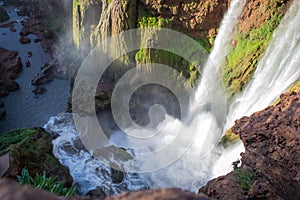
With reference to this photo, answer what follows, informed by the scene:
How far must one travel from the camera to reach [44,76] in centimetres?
1518

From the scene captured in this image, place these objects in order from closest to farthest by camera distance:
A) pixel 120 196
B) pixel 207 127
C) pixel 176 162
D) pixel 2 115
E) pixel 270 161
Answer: pixel 120 196, pixel 270 161, pixel 176 162, pixel 207 127, pixel 2 115

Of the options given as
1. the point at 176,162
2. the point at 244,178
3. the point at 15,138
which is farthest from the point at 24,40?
the point at 244,178

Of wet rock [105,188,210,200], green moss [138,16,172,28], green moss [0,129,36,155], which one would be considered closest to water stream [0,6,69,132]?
green moss [0,129,36,155]

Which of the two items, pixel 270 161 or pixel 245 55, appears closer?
pixel 270 161

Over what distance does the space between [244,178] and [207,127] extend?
5.73m

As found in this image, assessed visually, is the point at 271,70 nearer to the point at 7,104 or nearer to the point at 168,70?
the point at 168,70

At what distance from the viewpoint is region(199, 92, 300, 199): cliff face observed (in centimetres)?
464

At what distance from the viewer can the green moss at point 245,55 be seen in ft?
30.0

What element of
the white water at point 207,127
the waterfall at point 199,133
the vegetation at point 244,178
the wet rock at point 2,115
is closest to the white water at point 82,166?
the white water at point 207,127

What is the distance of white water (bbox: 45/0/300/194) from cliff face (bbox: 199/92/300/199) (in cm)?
→ 177

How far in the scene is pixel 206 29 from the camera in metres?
11.2

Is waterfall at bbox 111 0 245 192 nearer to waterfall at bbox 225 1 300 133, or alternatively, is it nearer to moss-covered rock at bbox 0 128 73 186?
waterfall at bbox 225 1 300 133

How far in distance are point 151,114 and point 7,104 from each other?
6959 mm

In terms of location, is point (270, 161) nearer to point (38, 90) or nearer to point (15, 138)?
point (15, 138)
